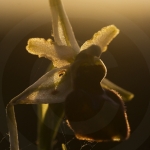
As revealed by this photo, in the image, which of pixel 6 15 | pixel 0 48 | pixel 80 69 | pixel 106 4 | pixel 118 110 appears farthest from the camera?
pixel 6 15

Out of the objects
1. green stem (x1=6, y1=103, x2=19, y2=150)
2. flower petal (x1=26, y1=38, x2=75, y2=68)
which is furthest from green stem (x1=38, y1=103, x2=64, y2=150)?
flower petal (x1=26, y1=38, x2=75, y2=68)

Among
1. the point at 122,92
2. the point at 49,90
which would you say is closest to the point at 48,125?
the point at 49,90

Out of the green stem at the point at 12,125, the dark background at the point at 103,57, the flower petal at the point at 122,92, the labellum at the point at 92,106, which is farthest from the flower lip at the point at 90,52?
the dark background at the point at 103,57

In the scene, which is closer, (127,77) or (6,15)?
(127,77)

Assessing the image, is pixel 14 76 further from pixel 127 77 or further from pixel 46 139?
pixel 46 139

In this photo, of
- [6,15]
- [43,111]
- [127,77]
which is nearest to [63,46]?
[43,111]
